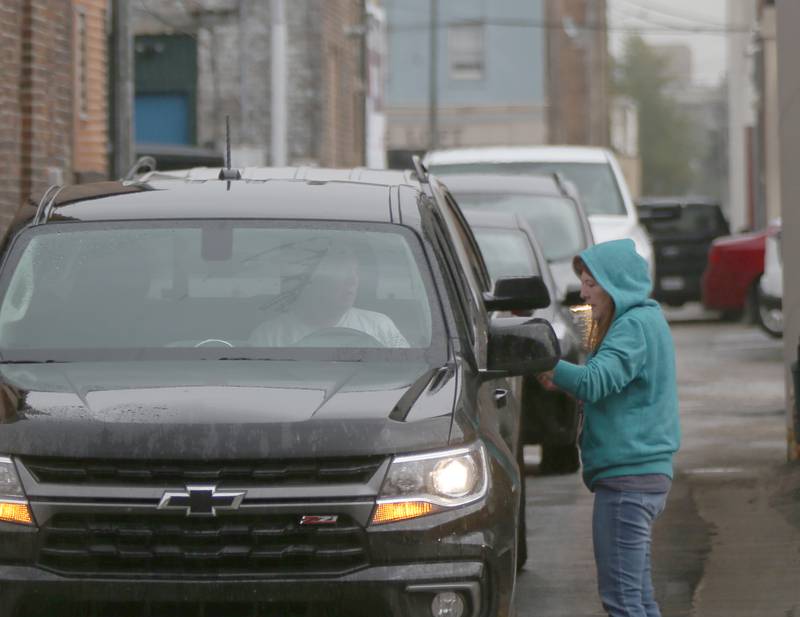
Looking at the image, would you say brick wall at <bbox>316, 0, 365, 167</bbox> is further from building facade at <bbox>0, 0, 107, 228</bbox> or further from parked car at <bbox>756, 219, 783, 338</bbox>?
building facade at <bbox>0, 0, 107, 228</bbox>

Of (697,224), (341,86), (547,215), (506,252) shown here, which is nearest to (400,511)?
(506,252)

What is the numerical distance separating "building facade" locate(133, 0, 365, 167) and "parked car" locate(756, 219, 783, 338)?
1391cm

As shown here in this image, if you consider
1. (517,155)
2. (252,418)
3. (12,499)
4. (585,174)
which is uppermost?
(517,155)

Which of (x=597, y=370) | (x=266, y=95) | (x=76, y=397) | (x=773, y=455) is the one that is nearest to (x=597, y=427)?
(x=597, y=370)

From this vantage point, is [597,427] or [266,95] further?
[266,95]

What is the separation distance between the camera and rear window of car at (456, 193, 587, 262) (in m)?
14.2

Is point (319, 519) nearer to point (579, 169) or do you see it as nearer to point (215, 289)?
point (215, 289)

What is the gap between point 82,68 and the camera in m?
18.2

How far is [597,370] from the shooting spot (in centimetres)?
614

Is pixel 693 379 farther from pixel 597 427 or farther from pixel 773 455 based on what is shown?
pixel 597 427

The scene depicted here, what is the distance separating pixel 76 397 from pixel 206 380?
0.37 m

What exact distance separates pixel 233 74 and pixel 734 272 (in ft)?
44.2

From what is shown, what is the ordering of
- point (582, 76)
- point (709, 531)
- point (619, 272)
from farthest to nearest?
point (582, 76) → point (709, 531) → point (619, 272)

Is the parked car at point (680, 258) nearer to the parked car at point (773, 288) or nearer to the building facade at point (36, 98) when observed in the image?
the parked car at point (773, 288)
